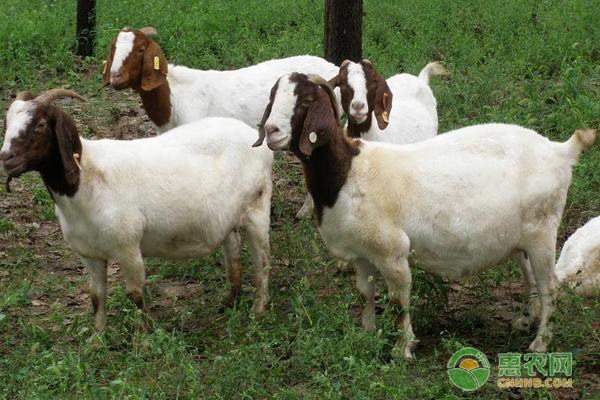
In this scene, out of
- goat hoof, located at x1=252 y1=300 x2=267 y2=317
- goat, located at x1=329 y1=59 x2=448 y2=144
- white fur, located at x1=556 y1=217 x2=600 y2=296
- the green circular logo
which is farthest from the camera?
goat, located at x1=329 y1=59 x2=448 y2=144

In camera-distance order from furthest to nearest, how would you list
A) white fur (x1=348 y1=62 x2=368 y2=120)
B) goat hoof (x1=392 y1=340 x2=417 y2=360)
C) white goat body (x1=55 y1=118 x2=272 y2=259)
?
1. white fur (x1=348 y1=62 x2=368 y2=120)
2. white goat body (x1=55 y1=118 x2=272 y2=259)
3. goat hoof (x1=392 y1=340 x2=417 y2=360)

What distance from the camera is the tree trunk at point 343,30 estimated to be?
10.0 meters

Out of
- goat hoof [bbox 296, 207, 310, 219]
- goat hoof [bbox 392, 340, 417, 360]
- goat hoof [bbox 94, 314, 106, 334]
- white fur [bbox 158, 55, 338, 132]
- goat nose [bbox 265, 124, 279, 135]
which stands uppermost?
goat nose [bbox 265, 124, 279, 135]

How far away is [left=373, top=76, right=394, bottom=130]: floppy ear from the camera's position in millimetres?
7926

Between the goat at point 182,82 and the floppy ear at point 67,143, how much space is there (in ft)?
6.36

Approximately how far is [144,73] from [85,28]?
162 inches

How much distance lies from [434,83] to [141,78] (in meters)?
3.62

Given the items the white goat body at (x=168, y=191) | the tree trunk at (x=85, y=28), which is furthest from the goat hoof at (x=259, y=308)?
the tree trunk at (x=85, y=28)

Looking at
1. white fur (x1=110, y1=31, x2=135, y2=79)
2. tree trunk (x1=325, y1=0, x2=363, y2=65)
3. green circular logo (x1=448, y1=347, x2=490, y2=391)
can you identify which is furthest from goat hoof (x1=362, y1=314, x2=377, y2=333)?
tree trunk (x1=325, y1=0, x2=363, y2=65)

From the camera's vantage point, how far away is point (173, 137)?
7.07 metres

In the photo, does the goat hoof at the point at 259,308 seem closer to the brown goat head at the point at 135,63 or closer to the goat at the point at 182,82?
the goat at the point at 182,82

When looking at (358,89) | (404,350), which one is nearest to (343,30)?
(358,89)

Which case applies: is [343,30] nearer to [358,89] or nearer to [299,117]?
[358,89]

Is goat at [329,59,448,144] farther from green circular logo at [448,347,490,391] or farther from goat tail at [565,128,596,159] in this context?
green circular logo at [448,347,490,391]
